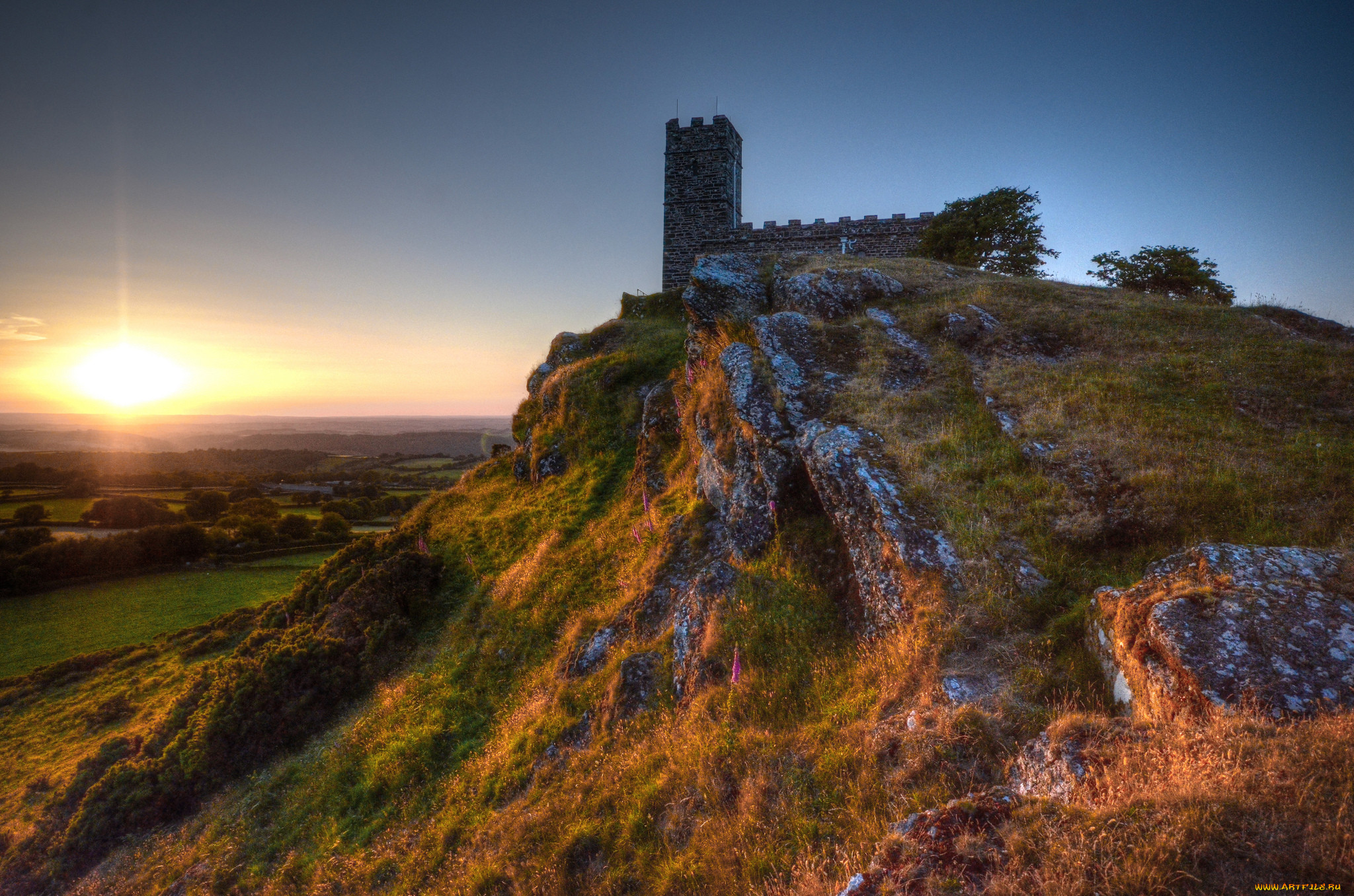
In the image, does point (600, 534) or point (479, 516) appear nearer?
point (600, 534)

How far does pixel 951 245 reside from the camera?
86.4 ft

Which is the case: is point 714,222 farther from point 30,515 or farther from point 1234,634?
point 30,515

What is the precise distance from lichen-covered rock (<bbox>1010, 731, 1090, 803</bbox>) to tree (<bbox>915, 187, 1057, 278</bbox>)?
2530 cm

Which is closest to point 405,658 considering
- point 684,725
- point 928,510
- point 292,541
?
point 684,725

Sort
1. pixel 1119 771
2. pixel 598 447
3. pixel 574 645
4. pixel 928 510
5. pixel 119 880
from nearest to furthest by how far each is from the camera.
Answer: pixel 1119 771, pixel 928 510, pixel 119 880, pixel 574 645, pixel 598 447

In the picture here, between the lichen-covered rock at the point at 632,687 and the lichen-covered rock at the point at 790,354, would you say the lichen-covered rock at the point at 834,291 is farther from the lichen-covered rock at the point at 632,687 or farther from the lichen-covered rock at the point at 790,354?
the lichen-covered rock at the point at 632,687

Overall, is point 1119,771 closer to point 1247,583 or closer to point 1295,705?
point 1295,705

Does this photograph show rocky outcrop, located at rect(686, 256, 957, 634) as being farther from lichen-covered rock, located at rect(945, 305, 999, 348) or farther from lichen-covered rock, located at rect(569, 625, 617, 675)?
lichen-covered rock, located at rect(569, 625, 617, 675)

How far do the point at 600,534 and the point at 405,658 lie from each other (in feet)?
19.6

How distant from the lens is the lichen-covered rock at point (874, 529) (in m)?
7.31

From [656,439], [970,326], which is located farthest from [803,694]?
[970,326]

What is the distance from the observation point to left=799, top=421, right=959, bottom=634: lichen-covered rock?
731 centimetres

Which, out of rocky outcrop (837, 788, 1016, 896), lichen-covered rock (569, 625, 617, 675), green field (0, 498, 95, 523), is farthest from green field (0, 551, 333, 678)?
rocky outcrop (837, 788, 1016, 896)

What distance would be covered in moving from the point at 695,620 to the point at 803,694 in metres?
2.23
